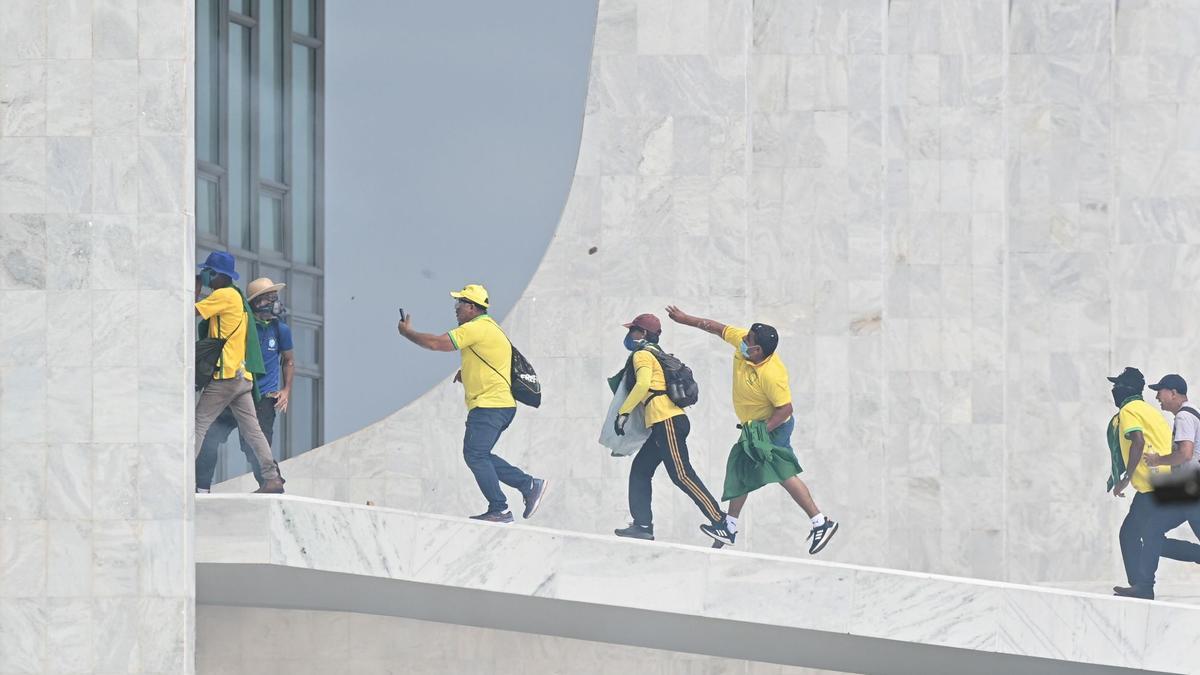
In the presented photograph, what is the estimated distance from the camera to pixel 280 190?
23.1m

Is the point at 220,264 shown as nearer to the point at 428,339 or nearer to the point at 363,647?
the point at 428,339

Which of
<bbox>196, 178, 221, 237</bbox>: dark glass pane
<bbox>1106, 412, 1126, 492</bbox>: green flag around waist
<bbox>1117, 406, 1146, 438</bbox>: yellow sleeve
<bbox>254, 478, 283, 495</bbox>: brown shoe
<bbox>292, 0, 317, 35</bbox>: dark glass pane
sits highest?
<bbox>292, 0, 317, 35</bbox>: dark glass pane

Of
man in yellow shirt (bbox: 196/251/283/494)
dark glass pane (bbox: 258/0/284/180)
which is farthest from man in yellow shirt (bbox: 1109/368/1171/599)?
dark glass pane (bbox: 258/0/284/180)

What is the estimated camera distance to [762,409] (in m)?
15.0

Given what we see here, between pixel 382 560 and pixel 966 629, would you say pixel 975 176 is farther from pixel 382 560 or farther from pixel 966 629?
pixel 382 560

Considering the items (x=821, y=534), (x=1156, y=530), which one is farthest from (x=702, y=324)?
(x=1156, y=530)

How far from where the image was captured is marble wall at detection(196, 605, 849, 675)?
45.0 feet

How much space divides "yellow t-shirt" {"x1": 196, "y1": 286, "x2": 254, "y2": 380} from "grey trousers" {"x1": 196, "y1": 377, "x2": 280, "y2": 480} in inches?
3.3

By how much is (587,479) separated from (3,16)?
25.0 ft

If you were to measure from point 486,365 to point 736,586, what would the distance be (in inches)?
97.0

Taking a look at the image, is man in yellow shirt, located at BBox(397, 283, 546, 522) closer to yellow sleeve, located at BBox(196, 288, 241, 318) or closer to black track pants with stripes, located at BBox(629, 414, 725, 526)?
black track pants with stripes, located at BBox(629, 414, 725, 526)

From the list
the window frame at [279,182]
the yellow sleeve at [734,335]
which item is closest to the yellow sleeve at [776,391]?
the yellow sleeve at [734,335]

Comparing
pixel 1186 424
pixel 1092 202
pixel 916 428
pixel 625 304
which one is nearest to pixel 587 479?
pixel 625 304

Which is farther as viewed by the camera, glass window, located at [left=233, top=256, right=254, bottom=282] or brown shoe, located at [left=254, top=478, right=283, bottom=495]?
glass window, located at [left=233, top=256, right=254, bottom=282]
